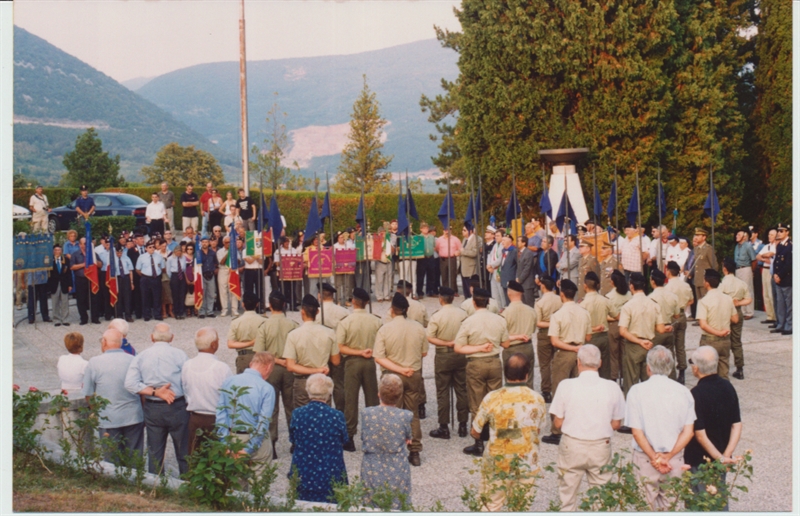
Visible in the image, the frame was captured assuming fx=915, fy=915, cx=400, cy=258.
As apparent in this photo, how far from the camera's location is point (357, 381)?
10.2 m

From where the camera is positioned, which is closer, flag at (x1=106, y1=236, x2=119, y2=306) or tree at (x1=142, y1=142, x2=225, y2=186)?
flag at (x1=106, y1=236, x2=119, y2=306)

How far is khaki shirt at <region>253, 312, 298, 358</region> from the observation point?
10156 mm

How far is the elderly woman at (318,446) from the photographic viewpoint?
23.4ft

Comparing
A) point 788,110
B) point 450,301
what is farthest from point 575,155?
point 450,301

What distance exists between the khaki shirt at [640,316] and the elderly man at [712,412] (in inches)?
149

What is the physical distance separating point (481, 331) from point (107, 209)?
75.6 ft

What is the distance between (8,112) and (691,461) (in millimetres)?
6161

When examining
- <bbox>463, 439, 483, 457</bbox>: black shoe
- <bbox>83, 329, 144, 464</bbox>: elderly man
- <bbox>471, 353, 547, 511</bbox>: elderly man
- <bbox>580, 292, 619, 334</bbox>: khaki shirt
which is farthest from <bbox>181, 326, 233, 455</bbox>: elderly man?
<bbox>580, 292, 619, 334</bbox>: khaki shirt

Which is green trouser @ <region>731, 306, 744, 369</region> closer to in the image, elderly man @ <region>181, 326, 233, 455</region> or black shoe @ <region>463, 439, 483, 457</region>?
black shoe @ <region>463, 439, 483, 457</region>

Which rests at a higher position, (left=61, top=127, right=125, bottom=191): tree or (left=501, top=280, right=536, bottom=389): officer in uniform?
(left=61, top=127, right=125, bottom=191): tree

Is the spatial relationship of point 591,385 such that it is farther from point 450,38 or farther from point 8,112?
point 450,38

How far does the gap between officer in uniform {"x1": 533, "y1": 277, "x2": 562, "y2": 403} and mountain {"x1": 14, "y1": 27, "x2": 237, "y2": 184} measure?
109843 mm

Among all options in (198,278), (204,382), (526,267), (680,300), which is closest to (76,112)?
(198,278)

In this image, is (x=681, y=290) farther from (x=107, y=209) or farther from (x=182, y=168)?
(x=182, y=168)
